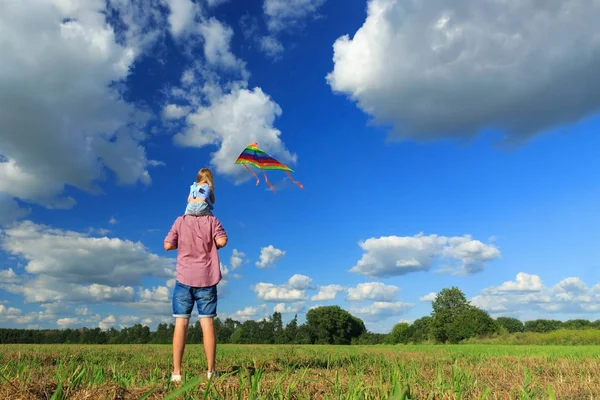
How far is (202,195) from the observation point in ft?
20.0

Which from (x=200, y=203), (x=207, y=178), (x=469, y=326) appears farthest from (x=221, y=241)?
(x=469, y=326)

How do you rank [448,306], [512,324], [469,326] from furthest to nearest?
[512,324]
[448,306]
[469,326]

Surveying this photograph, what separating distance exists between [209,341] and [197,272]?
85cm

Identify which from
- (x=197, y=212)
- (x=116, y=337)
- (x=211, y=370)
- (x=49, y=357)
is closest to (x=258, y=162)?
(x=197, y=212)

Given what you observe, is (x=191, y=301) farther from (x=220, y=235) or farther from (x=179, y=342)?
(x=220, y=235)

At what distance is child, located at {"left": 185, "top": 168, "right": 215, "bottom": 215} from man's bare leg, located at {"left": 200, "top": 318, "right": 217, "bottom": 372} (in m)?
1.43

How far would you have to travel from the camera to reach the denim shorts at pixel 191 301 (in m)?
5.63

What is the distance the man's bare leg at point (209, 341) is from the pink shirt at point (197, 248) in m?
0.48

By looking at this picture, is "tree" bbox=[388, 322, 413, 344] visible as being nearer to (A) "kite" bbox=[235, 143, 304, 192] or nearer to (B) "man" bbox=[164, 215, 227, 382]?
(A) "kite" bbox=[235, 143, 304, 192]

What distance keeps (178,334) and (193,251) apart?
1.03 metres

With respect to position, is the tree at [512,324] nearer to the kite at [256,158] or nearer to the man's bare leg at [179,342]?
the kite at [256,158]

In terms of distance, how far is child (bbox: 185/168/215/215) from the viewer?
19.8 ft

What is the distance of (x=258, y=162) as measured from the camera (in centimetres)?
848

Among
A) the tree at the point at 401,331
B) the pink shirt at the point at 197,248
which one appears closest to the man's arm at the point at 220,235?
the pink shirt at the point at 197,248
